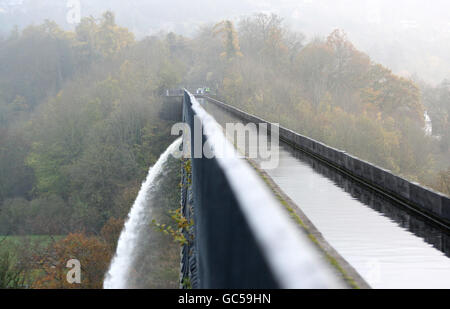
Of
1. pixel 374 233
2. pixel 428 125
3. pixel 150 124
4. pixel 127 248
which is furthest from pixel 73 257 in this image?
pixel 428 125

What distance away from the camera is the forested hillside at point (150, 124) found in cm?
4928

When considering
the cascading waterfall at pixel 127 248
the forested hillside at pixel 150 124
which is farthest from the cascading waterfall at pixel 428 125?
the cascading waterfall at pixel 127 248

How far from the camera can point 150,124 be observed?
55.9 metres

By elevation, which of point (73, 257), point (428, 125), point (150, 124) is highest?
point (150, 124)

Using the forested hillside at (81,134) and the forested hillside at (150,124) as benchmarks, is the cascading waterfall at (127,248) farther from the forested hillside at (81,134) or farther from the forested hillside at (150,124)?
the forested hillside at (150,124)

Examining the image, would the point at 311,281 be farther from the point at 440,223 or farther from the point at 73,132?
the point at 73,132

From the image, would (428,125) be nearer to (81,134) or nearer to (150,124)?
(150,124)

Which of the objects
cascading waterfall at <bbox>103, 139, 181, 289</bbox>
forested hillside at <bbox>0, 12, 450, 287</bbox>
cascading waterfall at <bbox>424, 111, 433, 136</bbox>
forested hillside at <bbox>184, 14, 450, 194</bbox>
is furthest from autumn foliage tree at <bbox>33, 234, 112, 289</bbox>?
cascading waterfall at <bbox>424, 111, 433, 136</bbox>

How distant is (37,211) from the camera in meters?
57.1

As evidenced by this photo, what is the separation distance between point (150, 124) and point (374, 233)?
50.8 m

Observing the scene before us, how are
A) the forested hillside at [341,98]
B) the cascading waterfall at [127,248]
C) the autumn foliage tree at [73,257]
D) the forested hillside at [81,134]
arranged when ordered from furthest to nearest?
the forested hillside at [341,98], the forested hillside at [81,134], the autumn foliage tree at [73,257], the cascading waterfall at [127,248]

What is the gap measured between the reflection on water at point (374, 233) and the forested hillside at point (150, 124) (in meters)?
23.6

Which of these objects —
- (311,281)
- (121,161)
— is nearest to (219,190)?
(311,281)
